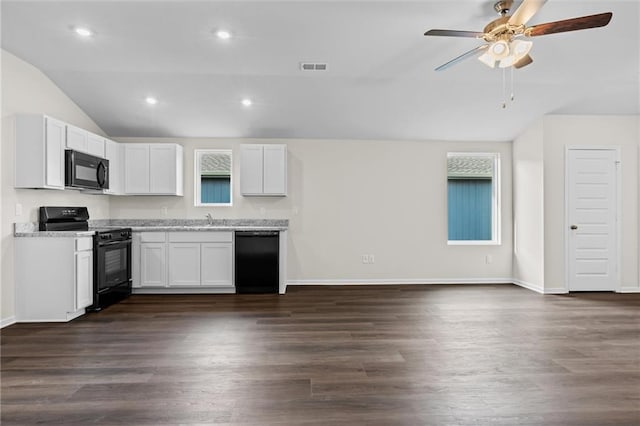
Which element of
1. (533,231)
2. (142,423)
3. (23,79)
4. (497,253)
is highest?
(23,79)

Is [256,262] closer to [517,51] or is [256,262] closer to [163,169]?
[163,169]

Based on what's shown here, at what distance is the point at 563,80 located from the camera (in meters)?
4.47

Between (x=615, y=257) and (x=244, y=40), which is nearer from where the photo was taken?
(x=244, y=40)

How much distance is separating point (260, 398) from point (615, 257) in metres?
5.52

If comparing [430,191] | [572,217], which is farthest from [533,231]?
[430,191]

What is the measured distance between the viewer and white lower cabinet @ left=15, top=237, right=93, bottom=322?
12.6 feet

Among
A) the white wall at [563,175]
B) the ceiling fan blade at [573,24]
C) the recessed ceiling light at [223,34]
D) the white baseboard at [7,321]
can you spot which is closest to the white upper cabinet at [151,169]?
the white baseboard at [7,321]

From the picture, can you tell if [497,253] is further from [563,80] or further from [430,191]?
[563,80]

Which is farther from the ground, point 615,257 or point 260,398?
point 615,257

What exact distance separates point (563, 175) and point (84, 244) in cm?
615

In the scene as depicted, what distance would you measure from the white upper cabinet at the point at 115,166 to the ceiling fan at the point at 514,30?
14.4 feet

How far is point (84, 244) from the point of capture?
160 inches

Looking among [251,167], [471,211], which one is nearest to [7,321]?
[251,167]

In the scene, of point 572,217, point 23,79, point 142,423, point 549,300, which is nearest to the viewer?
point 142,423
